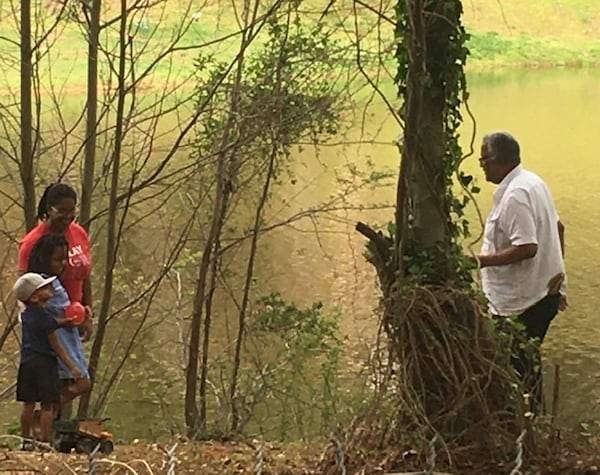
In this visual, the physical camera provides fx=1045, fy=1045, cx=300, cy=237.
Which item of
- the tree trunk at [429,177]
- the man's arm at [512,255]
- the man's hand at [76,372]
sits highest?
the tree trunk at [429,177]

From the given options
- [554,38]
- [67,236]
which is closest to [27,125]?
[67,236]

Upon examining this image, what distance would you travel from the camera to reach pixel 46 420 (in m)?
4.95

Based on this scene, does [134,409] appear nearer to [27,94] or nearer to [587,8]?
[27,94]

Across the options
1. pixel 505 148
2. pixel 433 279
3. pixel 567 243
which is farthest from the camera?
pixel 567 243

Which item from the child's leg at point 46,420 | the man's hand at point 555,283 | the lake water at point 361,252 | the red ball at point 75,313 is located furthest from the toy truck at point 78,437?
the man's hand at point 555,283

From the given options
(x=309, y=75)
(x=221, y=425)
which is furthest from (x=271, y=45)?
(x=221, y=425)

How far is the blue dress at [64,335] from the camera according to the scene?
4957 millimetres

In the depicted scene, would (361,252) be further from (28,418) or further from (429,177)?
(429,177)

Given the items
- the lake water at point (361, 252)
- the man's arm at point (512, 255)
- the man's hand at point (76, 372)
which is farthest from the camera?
the lake water at point (361, 252)

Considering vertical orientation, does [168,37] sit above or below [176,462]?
above

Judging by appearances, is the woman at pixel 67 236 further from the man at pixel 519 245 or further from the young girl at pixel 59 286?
the man at pixel 519 245

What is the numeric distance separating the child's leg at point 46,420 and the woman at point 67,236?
17.8 inches

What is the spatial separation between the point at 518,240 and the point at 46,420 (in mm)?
2353

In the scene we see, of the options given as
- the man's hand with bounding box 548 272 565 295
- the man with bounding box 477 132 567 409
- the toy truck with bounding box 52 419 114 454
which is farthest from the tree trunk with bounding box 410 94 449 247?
the toy truck with bounding box 52 419 114 454
